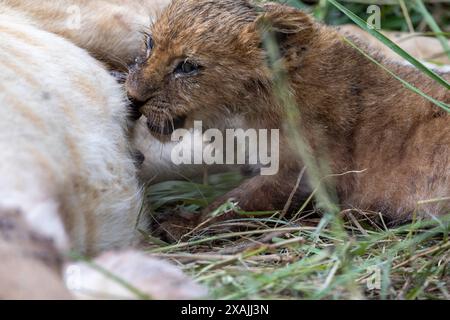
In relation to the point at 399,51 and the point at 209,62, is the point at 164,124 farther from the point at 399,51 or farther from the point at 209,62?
the point at 399,51

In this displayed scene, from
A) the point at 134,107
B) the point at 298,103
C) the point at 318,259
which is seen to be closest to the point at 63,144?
the point at 134,107

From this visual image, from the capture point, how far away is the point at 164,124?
3.46 metres

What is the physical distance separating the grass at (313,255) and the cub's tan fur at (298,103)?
0.37 feet

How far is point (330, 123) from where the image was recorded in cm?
349

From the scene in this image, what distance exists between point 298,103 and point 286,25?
1.08 ft

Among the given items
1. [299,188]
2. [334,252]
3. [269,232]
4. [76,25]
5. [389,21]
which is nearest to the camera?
[334,252]

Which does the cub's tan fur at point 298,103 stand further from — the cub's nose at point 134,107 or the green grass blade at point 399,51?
the green grass blade at point 399,51

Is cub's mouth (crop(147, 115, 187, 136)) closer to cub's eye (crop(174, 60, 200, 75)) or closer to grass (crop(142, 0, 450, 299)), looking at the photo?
cub's eye (crop(174, 60, 200, 75))

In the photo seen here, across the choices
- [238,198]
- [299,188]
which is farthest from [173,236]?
[299,188]

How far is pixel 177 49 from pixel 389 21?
2.62 m

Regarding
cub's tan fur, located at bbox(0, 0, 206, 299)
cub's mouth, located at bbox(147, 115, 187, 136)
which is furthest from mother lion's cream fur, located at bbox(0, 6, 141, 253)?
cub's mouth, located at bbox(147, 115, 187, 136)

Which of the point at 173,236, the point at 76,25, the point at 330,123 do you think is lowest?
the point at 173,236

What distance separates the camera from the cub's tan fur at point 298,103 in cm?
341

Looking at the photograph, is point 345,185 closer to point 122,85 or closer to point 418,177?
point 418,177
